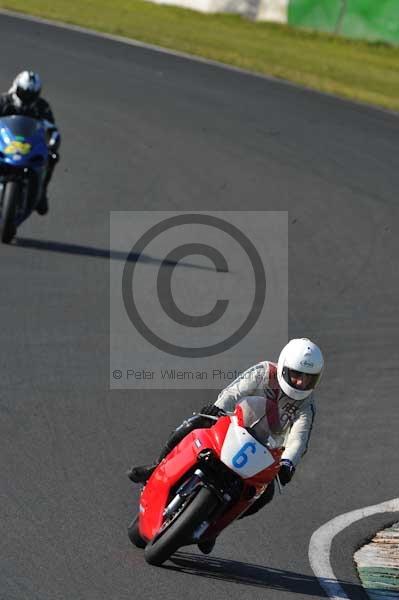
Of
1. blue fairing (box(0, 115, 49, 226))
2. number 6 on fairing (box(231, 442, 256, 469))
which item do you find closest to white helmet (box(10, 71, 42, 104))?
blue fairing (box(0, 115, 49, 226))

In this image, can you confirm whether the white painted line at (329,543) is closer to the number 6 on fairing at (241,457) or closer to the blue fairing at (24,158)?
the number 6 on fairing at (241,457)

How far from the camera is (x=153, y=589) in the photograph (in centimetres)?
668

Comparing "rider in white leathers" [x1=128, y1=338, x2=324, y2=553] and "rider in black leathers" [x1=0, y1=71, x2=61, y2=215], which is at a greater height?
"rider in white leathers" [x1=128, y1=338, x2=324, y2=553]

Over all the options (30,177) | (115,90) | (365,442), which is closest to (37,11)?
(115,90)

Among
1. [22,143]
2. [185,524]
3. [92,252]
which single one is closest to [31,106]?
[22,143]

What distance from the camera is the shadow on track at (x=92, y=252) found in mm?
13689

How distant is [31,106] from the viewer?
552 inches

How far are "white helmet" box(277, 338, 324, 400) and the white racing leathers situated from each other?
0.12m

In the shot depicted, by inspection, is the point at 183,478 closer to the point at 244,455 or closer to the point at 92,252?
the point at 244,455

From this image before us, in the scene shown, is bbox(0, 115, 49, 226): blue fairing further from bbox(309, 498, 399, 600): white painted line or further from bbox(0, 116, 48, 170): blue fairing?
bbox(309, 498, 399, 600): white painted line

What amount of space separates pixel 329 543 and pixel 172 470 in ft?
Answer: 4.21

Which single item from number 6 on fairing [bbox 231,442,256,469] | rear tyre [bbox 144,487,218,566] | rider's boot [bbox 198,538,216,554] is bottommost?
rider's boot [bbox 198,538,216,554]

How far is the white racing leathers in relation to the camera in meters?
7.17

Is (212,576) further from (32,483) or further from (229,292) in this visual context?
(229,292)
